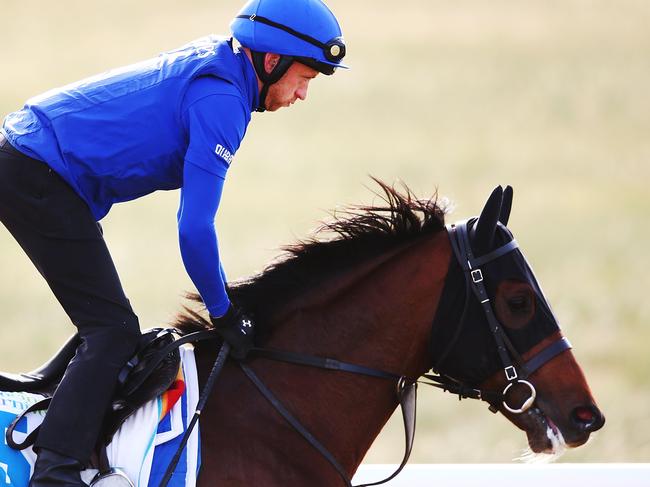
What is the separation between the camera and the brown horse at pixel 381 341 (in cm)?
391

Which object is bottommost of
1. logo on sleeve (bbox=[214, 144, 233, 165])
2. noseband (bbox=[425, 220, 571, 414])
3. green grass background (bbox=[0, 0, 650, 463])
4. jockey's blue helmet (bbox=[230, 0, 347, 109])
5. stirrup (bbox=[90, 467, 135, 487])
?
green grass background (bbox=[0, 0, 650, 463])

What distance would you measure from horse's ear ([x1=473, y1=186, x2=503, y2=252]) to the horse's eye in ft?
0.68

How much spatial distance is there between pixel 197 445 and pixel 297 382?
1.52 feet

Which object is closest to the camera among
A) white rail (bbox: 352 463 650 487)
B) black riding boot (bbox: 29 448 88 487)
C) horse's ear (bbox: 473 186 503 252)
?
black riding boot (bbox: 29 448 88 487)

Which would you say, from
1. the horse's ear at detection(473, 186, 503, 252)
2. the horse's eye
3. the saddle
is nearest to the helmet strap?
the horse's ear at detection(473, 186, 503, 252)

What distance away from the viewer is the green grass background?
46.8ft

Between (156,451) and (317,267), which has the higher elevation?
(317,267)

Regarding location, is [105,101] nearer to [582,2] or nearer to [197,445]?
[197,445]

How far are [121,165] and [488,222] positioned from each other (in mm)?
1342

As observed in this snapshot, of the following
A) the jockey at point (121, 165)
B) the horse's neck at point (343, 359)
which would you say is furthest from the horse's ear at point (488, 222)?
the jockey at point (121, 165)

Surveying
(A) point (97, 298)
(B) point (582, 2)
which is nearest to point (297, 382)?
(A) point (97, 298)

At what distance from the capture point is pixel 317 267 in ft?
13.7

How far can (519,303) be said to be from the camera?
3930 millimetres

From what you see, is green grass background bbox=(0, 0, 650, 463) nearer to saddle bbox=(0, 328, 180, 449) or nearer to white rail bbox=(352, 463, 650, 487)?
white rail bbox=(352, 463, 650, 487)
